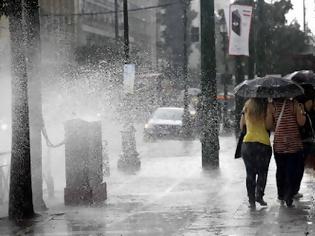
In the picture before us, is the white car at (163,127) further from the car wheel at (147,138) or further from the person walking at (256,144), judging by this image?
the person walking at (256,144)

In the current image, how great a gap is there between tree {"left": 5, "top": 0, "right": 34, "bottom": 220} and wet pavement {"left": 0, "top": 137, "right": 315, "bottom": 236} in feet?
0.95

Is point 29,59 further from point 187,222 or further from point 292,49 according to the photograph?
point 292,49

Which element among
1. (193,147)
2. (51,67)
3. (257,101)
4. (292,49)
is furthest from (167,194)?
(292,49)

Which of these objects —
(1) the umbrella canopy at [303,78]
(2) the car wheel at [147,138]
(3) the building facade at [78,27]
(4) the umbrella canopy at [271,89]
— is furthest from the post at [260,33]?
(4) the umbrella canopy at [271,89]

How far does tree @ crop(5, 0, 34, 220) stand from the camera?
10.3m

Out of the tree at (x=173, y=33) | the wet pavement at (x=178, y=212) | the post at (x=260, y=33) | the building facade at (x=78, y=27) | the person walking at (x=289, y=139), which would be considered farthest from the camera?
the tree at (x=173, y=33)

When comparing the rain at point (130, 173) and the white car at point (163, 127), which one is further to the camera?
the white car at point (163, 127)

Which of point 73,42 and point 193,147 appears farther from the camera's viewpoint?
point 73,42

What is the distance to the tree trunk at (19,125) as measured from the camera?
10273 mm

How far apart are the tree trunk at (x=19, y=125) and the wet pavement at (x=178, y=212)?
0.93ft

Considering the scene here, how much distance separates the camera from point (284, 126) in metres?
10.5

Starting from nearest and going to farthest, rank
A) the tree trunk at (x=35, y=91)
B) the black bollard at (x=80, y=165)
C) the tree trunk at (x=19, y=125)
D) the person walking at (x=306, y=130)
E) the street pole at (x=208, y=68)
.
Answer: the tree trunk at (x=19, y=125), the person walking at (x=306, y=130), the tree trunk at (x=35, y=91), the black bollard at (x=80, y=165), the street pole at (x=208, y=68)

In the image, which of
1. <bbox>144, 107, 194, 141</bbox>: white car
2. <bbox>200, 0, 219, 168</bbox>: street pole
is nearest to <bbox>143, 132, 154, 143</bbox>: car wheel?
<bbox>144, 107, 194, 141</bbox>: white car

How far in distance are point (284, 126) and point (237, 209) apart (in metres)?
1.22
